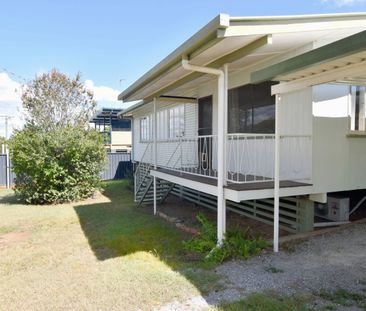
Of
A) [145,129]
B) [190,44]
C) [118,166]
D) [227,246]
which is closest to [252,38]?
[190,44]

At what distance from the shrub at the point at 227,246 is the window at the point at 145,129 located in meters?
8.59

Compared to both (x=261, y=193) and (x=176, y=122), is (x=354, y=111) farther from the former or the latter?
(x=176, y=122)

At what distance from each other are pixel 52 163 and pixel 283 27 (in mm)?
9259

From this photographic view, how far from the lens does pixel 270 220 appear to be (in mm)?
6730

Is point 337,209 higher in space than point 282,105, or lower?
lower

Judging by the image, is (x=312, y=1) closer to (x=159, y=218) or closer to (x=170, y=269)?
(x=159, y=218)

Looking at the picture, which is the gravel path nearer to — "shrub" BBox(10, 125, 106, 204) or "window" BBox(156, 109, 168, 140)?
"window" BBox(156, 109, 168, 140)

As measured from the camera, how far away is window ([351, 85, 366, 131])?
5.98 meters

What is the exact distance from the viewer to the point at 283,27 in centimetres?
451

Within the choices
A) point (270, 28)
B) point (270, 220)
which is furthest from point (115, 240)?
point (270, 28)

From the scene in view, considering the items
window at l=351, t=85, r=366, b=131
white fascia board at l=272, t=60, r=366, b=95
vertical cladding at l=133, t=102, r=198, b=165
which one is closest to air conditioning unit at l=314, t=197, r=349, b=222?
window at l=351, t=85, r=366, b=131

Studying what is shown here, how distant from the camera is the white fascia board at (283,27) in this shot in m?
4.09

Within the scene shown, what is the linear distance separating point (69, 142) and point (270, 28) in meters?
8.89

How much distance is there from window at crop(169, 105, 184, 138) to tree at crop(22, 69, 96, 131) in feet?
14.7
